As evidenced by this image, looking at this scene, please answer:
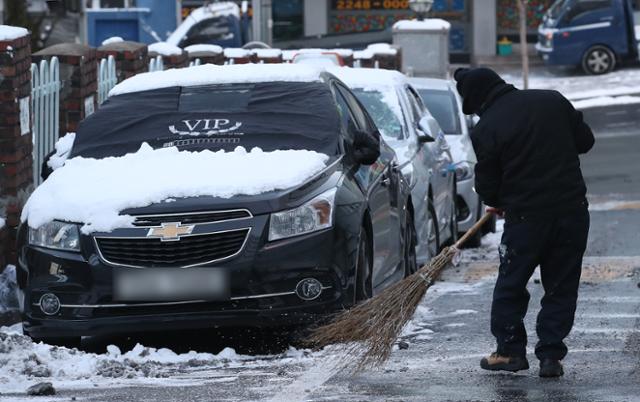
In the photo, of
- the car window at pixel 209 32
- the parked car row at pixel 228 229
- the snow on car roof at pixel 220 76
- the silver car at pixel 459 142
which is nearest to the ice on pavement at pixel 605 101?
the car window at pixel 209 32

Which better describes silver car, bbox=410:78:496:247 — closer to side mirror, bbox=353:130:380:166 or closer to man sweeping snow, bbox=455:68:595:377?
side mirror, bbox=353:130:380:166

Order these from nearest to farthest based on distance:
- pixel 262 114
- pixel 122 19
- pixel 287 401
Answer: pixel 287 401 < pixel 262 114 < pixel 122 19

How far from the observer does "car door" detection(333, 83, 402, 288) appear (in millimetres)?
9586

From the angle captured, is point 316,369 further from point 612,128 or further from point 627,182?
point 612,128

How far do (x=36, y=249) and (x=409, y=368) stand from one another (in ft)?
7.23

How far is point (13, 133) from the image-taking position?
11.0 meters

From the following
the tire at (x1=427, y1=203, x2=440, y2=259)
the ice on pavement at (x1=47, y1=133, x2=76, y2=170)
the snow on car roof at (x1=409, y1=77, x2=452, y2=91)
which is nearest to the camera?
the ice on pavement at (x1=47, y1=133, x2=76, y2=170)

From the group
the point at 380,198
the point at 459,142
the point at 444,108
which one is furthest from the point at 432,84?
the point at 380,198

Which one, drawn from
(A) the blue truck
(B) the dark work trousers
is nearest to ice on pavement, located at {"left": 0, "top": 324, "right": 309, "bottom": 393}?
(B) the dark work trousers

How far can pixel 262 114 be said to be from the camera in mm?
9781

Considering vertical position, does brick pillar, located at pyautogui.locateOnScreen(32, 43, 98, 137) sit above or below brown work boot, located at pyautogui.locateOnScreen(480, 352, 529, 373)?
above

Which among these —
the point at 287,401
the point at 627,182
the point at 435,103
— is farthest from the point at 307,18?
the point at 287,401

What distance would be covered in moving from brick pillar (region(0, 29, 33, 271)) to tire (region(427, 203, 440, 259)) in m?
3.36

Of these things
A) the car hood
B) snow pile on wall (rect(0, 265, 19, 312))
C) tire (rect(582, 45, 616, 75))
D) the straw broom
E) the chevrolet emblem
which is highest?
the car hood
